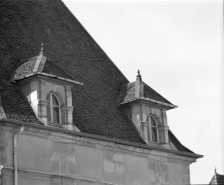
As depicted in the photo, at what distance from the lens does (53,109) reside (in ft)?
74.8

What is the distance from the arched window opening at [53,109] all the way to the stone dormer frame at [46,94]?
7 cm

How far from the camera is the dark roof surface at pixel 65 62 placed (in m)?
23.0

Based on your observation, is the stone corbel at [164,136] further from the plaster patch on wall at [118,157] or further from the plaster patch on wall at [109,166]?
the plaster patch on wall at [109,166]

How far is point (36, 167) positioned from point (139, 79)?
522 cm

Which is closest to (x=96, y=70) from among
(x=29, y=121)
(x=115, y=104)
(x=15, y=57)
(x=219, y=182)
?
(x=115, y=104)

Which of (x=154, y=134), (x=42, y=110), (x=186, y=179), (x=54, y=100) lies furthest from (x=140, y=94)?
(x=42, y=110)

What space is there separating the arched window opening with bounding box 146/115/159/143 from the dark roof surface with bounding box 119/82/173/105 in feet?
1.91

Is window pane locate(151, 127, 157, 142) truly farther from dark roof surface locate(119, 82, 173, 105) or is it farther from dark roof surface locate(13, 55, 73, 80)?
dark roof surface locate(13, 55, 73, 80)

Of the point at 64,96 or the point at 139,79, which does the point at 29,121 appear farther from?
the point at 139,79

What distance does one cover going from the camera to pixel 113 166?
23547mm

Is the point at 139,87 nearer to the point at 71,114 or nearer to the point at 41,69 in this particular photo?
the point at 71,114

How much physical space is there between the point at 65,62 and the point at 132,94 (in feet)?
6.71

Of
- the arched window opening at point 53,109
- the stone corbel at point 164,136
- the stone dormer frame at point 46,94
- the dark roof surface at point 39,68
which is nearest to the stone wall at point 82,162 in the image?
the stone corbel at point 164,136

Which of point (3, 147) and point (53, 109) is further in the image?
point (53, 109)
